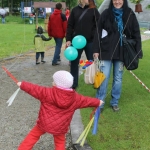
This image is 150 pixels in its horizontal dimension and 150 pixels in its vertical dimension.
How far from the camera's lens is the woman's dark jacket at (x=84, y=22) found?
223 inches

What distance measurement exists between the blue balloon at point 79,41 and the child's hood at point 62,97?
2.43 meters

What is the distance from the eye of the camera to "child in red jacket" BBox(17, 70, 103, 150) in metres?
3.15

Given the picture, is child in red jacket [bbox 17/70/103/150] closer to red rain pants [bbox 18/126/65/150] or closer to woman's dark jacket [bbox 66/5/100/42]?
red rain pants [bbox 18/126/65/150]

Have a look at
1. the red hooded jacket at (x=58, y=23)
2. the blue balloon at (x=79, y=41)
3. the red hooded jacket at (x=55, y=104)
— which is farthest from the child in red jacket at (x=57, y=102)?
the red hooded jacket at (x=58, y=23)

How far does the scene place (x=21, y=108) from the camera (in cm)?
525

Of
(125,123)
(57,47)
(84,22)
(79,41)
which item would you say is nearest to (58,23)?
(57,47)

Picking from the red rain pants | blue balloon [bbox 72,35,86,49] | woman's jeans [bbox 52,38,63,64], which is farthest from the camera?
woman's jeans [bbox 52,38,63,64]

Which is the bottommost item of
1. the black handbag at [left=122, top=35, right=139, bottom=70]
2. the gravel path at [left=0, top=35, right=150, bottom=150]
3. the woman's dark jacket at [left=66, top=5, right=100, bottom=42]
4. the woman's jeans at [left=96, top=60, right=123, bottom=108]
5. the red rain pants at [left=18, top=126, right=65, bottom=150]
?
the gravel path at [left=0, top=35, right=150, bottom=150]

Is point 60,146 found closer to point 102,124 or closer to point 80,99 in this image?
point 80,99

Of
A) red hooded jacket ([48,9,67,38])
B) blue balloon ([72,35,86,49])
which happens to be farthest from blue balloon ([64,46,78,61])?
red hooded jacket ([48,9,67,38])

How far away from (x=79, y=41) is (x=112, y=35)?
103 centimetres

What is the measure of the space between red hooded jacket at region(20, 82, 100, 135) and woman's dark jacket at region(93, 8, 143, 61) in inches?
59.4

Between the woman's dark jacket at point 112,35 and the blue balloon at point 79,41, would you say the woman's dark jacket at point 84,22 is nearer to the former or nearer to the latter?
the blue balloon at point 79,41

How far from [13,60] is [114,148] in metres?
6.82
